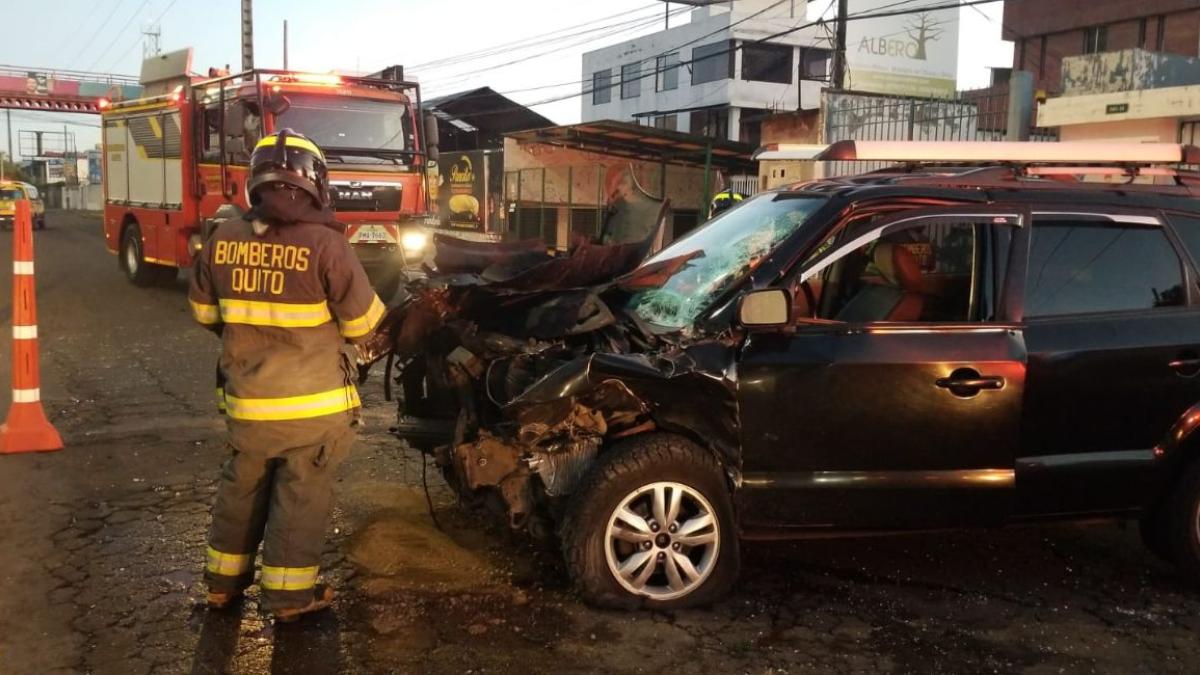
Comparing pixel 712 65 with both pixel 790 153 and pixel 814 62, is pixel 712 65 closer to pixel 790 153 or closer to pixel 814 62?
pixel 814 62

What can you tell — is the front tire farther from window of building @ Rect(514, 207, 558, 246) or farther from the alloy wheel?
window of building @ Rect(514, 207, 558, 246)

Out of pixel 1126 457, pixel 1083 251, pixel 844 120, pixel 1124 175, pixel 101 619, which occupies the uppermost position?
pixel 844 120

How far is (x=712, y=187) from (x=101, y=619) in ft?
56.8

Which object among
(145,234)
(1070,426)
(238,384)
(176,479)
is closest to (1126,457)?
(1070,426)

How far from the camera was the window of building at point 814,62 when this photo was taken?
2055 inches

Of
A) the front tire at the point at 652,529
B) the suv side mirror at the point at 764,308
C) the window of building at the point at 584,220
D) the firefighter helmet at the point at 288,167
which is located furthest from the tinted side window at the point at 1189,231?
the window of building at the point at 584,220

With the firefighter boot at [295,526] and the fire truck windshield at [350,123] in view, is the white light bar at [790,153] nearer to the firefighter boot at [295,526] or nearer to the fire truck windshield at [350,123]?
the firefighter boot at [295,526]

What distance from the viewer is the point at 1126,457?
4125 mm

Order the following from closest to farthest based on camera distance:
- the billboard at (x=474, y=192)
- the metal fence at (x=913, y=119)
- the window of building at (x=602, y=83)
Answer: the metal fence at (x=913, y=119)
the billboard at (x=474, y=192)
the window of building at (x=602, y=83)

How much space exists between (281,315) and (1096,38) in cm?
3709

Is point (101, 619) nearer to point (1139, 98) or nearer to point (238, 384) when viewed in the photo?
point (238, 384)

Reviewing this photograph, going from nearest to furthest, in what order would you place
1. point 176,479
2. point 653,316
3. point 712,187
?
1. point 653,316
2. point 176,479
3. point 712,187

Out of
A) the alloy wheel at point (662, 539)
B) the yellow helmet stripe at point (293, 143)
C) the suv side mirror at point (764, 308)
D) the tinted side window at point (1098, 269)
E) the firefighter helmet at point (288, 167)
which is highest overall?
the yellow helmet stripe at point (293, 143)

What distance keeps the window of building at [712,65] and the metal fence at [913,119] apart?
35639 millimetres
